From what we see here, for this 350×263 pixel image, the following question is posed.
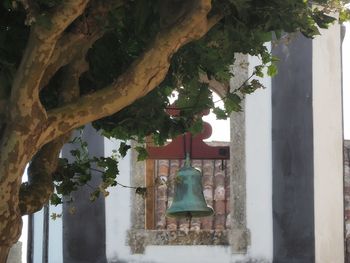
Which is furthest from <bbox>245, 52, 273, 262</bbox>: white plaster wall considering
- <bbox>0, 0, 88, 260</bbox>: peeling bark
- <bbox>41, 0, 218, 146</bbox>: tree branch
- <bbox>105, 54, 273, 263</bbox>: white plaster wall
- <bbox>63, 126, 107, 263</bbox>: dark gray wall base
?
<bbox>0, 0, 88, 260</bbox>: peeling bark

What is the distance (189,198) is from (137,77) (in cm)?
469

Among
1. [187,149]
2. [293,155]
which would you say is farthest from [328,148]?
[187,149]

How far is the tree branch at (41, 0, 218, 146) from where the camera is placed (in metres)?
7.16

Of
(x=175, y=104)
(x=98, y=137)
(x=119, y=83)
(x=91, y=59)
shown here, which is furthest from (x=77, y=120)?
(x=98, y=137)

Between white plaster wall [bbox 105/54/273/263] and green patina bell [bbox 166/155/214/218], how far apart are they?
0.69 meters

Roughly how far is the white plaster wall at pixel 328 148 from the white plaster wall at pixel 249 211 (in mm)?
426

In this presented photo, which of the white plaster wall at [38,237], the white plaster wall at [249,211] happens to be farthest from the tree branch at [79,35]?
the white plaster wall at [38,237]

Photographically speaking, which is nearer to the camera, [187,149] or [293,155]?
[293,155]

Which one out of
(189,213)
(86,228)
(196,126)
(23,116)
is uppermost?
(196,126)

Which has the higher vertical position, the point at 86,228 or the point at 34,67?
the point at 34,67

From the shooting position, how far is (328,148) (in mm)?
12695

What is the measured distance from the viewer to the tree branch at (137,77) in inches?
282

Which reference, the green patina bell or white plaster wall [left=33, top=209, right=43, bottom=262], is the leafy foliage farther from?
white plaster wall [left=33, top=209, right=43, bottom=262]

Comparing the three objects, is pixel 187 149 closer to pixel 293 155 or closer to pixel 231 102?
pixel 293 155
